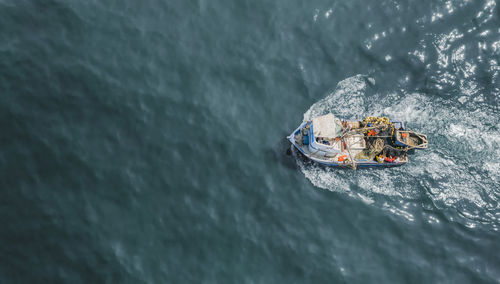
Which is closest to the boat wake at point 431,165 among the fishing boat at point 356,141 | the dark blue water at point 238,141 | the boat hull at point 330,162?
the dark blue water at point 238,141

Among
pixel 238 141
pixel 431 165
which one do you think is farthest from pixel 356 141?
pixel 238 141

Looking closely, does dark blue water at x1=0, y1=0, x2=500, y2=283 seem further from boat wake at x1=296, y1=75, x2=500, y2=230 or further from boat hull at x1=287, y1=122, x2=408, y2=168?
boat hull at x1=287, y1=122, x2=408, y2=168

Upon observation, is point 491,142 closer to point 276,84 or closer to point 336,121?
point 336,121

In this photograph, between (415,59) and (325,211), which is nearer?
(325,211)

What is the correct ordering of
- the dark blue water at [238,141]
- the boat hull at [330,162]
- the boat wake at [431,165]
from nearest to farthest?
the dark blue water at [238,141] < the boat wake at [431,165] < the boat hull at [330,162]

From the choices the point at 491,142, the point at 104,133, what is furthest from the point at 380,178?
the point at 104,133

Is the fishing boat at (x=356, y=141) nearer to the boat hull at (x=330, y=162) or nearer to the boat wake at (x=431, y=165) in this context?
the boat hull at (x=330, y=162)
